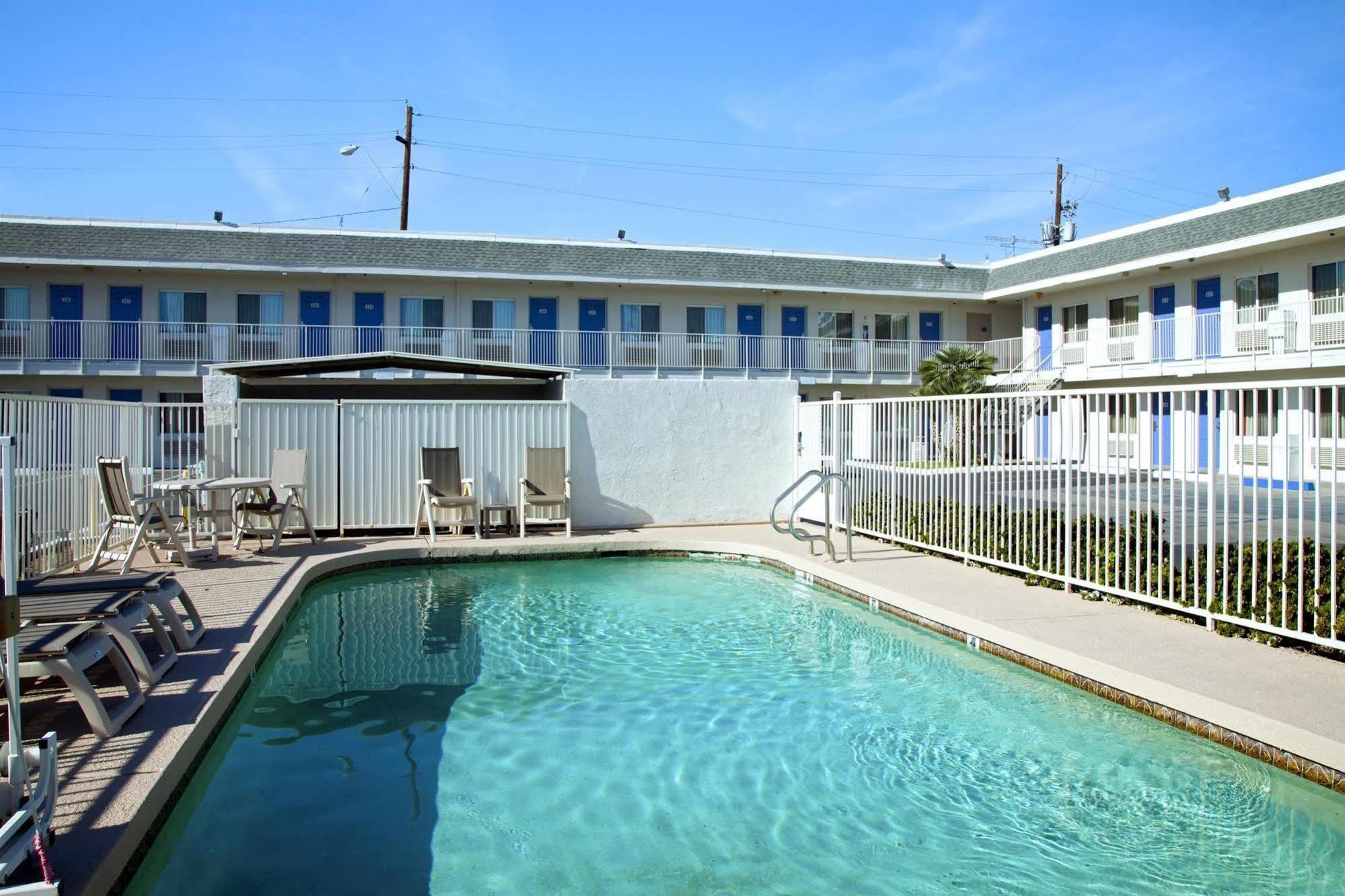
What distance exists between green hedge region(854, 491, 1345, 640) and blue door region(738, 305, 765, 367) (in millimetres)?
15329

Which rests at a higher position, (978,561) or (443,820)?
(978,561)

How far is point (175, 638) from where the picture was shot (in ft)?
17.8

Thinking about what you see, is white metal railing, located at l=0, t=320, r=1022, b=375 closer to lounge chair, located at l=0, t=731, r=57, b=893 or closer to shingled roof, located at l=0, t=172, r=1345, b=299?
shingled roof, located at l=0, t=172, r=1345, b=299

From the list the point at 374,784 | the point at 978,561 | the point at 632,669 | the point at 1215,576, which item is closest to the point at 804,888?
the point at 374,784

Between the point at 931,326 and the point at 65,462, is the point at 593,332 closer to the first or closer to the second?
the point at 931,326

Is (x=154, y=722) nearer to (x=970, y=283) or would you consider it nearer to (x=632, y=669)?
(x=632, y=669)

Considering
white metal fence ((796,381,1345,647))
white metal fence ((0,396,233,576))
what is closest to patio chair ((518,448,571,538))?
white metal fence ((796,381,1345,647))

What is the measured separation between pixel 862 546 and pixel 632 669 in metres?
4.89

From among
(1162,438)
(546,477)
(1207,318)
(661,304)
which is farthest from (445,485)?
(1207,318)

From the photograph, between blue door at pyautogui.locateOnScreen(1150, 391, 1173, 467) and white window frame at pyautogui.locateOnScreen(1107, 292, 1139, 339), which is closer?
blue door at pyautogui.locateOnScreen(1150, 391, 1173, 467)

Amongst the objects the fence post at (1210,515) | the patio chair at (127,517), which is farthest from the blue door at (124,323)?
the fence post at (1210,515)

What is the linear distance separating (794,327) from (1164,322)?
9612 mm

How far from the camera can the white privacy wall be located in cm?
1229

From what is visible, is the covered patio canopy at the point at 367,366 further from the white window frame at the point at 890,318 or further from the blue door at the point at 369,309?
the white window frame at the point at 890,318
